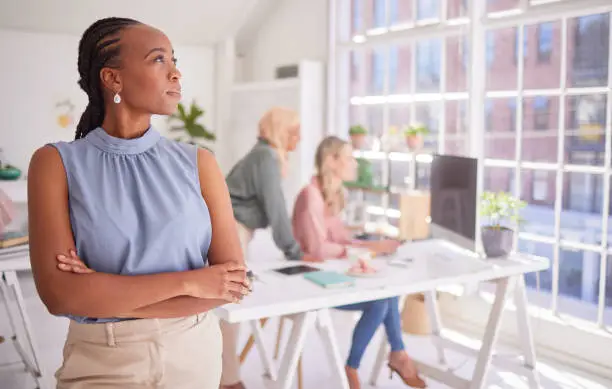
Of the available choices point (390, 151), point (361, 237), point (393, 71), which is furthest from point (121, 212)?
point (393, 71)

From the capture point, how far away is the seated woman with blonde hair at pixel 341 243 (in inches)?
132

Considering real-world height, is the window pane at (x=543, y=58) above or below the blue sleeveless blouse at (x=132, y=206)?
above

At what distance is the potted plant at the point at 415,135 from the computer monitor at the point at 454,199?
1173 mm

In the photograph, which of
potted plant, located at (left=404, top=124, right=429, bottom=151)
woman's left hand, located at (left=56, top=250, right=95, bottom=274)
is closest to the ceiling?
potted plant, located at (left=404, top=124, right=429, bottom=151)

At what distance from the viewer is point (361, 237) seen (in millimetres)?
3793

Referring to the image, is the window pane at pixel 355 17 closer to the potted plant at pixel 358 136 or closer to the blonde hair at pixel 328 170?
the potted plant at pixel 358 136

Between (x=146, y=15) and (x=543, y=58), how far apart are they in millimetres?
12921

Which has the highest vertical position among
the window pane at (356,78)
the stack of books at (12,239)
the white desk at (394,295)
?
the window pane at (356,78)

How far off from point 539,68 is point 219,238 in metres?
17.3

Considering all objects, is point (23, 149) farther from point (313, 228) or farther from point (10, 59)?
point (313, 228)

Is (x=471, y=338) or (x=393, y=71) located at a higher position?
(x=393, y=71)

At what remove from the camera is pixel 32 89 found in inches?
252

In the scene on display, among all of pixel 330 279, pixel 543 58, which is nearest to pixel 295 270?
pixel 330 279

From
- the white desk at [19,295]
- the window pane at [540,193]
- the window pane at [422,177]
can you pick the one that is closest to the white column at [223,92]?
the window pane at [422,177]
